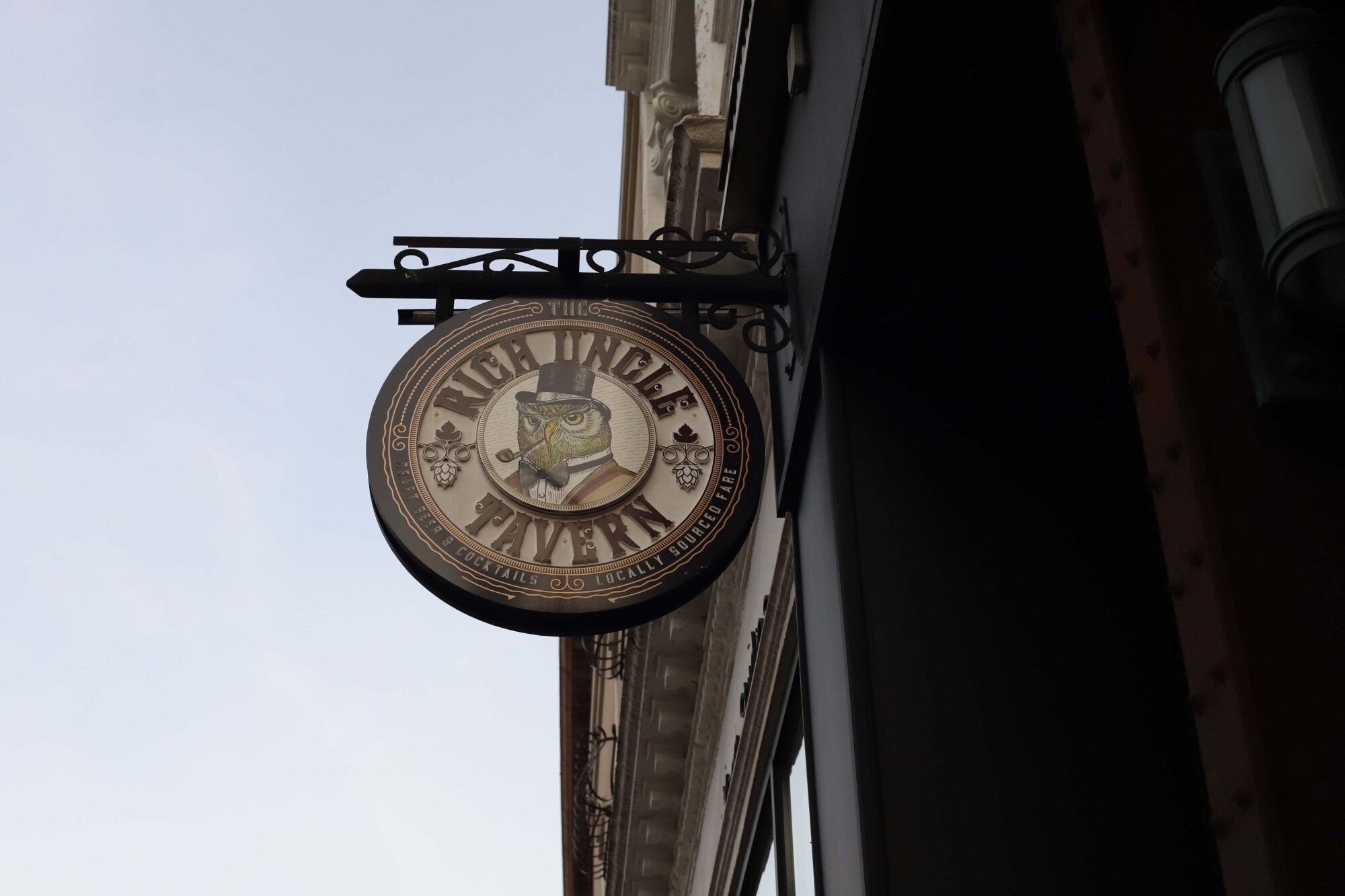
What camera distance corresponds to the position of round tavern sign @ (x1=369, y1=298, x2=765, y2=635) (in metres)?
5.16

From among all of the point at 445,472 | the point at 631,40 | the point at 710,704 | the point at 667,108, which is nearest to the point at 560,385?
the point at 445,472

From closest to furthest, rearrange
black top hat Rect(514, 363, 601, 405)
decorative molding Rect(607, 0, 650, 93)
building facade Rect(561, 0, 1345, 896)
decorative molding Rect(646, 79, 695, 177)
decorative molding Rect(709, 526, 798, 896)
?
1. building facade Rect(561, 0, 1345, 896)
2. black top hat Rect(514, 363, 601, 405)
3. decorative molding Rect(709, 526, 798, 896)
4. decorative molding Rect(646, 79, 695, 177)
5. decorative molding Rect(607, 0, 650, 93)

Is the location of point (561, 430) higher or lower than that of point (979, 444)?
higher

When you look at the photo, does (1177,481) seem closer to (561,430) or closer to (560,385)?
(561,430)

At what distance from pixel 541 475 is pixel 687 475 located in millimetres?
577

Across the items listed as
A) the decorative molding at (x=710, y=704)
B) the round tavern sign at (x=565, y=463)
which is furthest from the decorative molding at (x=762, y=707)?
the round tavern sign at (x=565, y=463)

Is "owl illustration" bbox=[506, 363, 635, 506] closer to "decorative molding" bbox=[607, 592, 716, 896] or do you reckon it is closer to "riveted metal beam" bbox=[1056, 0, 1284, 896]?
"riveted metal beam" bbox=[1056, 0, 1284, 896]

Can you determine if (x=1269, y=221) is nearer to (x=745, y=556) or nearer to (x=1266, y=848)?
(x=1266, y=848)

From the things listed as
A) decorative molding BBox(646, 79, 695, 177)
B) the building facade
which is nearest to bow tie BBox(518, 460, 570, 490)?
the building facade

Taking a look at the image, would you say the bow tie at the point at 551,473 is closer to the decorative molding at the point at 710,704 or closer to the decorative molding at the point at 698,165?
the decorative molding at the point at 698,165

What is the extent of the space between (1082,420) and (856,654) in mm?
1353

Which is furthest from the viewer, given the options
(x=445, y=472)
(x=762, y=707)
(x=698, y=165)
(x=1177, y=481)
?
(x=698, y=165)

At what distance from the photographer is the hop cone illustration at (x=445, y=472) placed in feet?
17.6

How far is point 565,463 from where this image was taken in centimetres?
547
